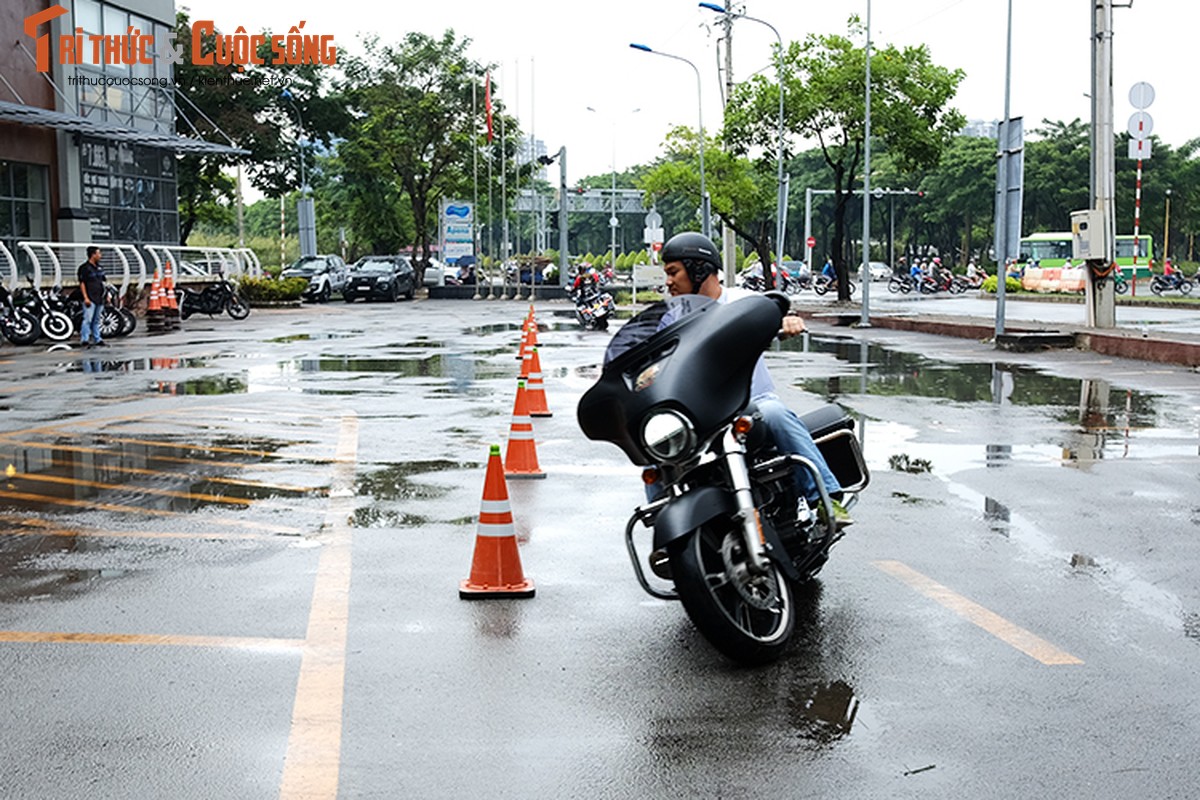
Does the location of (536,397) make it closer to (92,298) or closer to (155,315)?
(92,298)

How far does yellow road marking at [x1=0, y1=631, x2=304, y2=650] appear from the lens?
5.43 metres

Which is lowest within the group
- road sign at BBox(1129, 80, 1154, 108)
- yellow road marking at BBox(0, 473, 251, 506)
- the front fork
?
yellow road marking at BBox(0, 473, 251, 506)

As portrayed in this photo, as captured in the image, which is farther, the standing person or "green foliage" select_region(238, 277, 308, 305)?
"green foliage" select_region(238, 277, 308, 305)

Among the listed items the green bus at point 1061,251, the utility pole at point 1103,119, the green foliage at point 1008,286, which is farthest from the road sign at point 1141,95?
the green bus at point 1061,251

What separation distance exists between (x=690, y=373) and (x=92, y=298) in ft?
70.9

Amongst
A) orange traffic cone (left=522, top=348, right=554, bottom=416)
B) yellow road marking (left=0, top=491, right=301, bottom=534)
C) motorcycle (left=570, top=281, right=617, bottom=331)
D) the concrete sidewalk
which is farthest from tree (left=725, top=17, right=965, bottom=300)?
yellow road marking (left=0, top=491, right=301, bottom=534)

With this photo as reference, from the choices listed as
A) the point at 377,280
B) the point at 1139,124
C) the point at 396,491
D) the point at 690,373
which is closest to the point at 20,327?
the point at 396,491

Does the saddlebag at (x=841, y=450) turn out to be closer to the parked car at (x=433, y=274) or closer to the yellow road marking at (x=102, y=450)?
the yellow road marking at (x=102, y=450)

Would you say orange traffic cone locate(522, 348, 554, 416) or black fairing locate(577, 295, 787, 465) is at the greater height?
black fairing locate(577, 295, 787, 465)

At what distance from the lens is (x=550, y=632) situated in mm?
5609

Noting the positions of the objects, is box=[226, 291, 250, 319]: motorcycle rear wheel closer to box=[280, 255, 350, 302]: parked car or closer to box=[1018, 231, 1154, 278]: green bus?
box=[280, 255, 350, 302]: parked car

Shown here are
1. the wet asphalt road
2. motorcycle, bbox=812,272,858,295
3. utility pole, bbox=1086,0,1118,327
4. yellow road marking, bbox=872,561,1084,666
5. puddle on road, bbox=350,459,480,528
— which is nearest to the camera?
the wet asphalt road

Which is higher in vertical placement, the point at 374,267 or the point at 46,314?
the point at 374,267

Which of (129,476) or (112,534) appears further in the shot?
(129,476)
